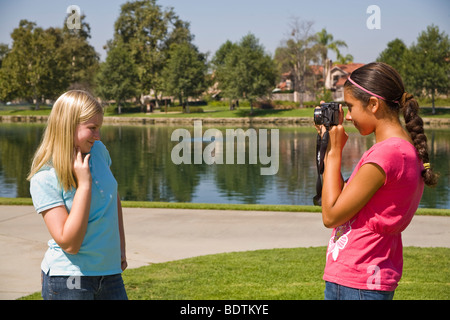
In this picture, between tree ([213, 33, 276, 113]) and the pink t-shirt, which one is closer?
the pink t-shirt

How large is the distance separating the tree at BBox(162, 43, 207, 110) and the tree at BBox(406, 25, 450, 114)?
28650 millimetres

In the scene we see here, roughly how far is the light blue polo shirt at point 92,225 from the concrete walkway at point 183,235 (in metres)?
3.70

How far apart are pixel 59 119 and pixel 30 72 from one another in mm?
89050

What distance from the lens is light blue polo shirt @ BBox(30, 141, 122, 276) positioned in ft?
9.15

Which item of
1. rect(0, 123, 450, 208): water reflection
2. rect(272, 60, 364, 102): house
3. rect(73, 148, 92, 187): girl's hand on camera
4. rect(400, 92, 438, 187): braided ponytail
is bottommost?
rect(0, 123, 450, 208): water reflection

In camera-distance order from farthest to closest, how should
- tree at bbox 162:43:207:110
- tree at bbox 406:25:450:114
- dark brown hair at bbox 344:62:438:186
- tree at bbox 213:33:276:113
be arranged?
tree at bbox 162:43:207:110 < tree at bbox 213:33:276:113 < tree at bbox 406:25:450:114 < dark brown hair at bbox 344:62:438:186

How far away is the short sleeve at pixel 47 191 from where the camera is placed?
277 cm

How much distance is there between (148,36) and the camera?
89688 mm

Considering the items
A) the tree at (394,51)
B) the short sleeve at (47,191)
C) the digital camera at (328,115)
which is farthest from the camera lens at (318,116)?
the tree at (394,51)

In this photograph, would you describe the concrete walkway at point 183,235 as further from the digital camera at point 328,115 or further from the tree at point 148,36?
the tree at point 148,36

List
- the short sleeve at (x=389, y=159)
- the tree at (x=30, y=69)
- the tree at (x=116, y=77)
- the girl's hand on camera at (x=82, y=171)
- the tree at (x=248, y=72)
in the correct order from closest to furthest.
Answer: the short sleeve at (x=389, y=159)
the girl's hand on camera at (x=82, y=171)
the tree at (x=248, y=72)
the tree at (x=116, y=77)
the tree at (x=30, y=69)

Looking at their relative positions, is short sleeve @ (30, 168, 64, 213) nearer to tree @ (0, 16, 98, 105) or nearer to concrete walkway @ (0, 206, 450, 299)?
concrete walkway @ (0, 206, 450, 299)

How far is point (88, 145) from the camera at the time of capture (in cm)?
288

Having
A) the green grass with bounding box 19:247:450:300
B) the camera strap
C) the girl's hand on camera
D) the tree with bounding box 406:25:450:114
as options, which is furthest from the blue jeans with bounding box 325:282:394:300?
the tree with bounding box 406:25:450:114
